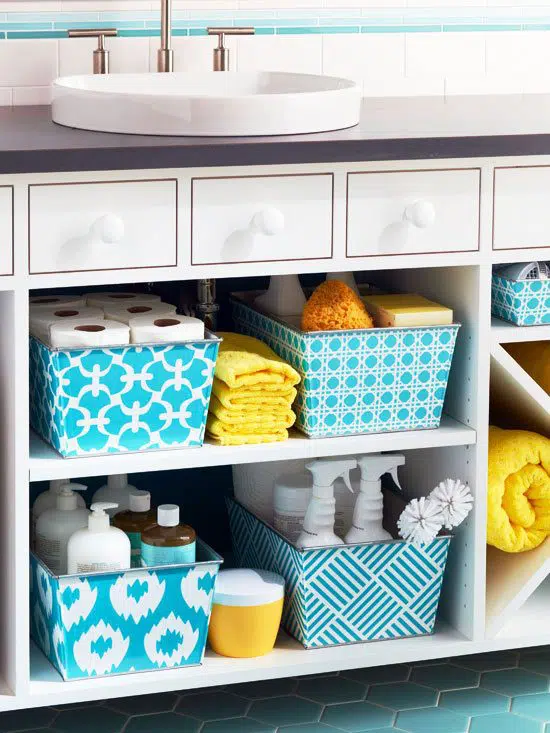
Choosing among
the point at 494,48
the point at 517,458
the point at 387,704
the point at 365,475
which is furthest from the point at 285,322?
the point at 494,48

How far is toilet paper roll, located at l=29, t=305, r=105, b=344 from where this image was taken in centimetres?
217

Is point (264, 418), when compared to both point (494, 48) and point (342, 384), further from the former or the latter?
point (494, 48)

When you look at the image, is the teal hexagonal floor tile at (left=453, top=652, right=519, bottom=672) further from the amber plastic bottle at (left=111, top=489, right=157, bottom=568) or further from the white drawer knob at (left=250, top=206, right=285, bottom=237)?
the white drawer knob at (left=250, top=206, right=285, bottom=237)

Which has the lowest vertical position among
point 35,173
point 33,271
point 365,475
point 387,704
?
point 387,704

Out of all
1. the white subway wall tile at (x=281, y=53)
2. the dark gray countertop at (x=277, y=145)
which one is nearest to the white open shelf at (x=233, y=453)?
the dark gray countertop at (x=277, y=145)

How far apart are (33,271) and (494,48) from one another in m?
1.32

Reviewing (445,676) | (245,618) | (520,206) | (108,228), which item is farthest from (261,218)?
(445,676)

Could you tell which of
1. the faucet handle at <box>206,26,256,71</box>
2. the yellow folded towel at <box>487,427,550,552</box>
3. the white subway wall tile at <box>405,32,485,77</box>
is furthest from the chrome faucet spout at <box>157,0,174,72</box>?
the yellow folded towel at <box>487,427,550,552</box>

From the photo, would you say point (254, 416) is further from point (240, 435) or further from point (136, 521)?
point (136, 521)

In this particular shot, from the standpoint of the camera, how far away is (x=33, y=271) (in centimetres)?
200

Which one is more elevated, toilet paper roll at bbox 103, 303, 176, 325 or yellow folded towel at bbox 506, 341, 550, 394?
toilet paper roll at bbox 103, 303, 176, 325

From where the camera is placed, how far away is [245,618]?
227cm

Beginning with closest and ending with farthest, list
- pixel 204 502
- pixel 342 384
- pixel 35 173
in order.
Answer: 1. pixel 35 173
2. pixel 342 384
3. pixel 204 502

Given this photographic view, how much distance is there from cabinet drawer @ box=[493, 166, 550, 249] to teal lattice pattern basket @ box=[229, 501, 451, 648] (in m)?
0.53
